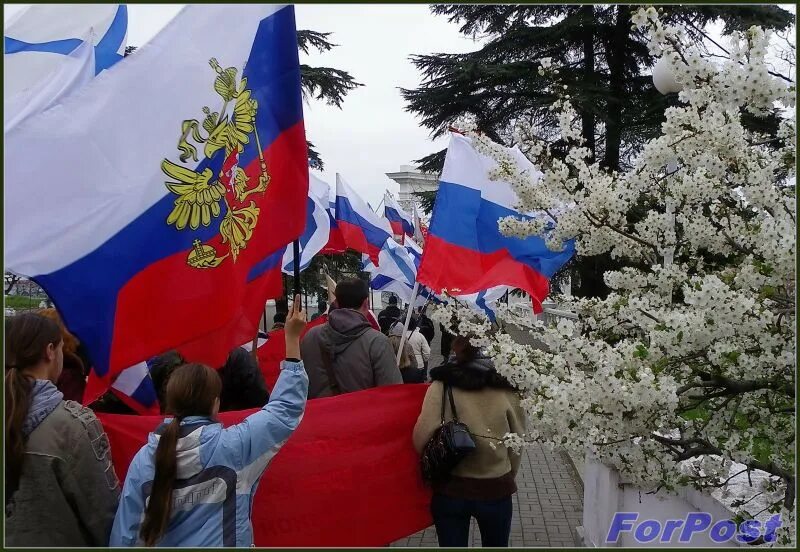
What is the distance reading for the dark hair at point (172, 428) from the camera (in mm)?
2430

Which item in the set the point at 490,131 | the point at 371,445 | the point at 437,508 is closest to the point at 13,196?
the point at 371,445

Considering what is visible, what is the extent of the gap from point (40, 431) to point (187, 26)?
1.87 meters

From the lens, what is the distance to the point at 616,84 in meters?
15.1

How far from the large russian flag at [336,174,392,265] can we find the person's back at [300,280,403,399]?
6419 millimetres

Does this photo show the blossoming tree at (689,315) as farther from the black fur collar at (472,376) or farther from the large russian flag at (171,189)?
the large russian flag at (171,189)

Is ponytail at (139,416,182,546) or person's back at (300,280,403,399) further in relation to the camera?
person's back at (300,280,403,399)

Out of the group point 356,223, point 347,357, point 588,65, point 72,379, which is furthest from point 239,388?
point 588,65

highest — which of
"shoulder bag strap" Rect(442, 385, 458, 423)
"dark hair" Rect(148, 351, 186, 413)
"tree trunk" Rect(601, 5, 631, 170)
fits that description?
"tree trunk" Rect(601, 5, 631, 170)

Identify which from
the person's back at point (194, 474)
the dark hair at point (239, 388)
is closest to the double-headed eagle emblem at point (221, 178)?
the person's back at point (194, 474)

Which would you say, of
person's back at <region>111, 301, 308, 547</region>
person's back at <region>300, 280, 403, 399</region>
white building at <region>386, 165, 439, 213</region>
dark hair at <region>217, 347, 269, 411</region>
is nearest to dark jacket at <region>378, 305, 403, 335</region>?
person's back at <region>300, 280, 403, 399</region>

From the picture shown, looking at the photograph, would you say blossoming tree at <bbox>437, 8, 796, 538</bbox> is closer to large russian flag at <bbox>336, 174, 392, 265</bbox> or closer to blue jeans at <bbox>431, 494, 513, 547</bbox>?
blue jeans at <bbox>431, 494, 513, 547</bbox>

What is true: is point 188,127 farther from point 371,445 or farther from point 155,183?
point 371,445

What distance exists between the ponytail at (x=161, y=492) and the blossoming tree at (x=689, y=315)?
1.33 metres

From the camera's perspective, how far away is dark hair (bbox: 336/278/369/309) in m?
4.49
